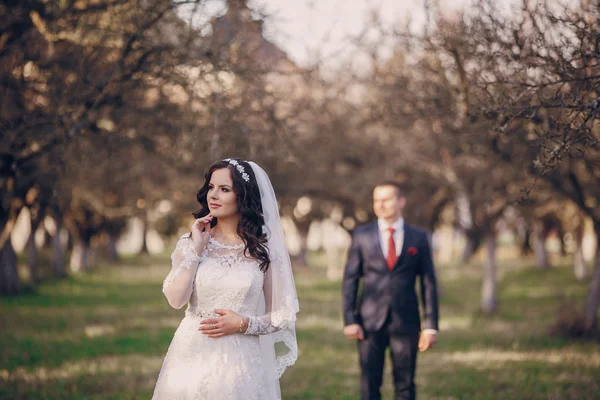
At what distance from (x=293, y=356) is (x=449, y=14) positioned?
9.46 meters

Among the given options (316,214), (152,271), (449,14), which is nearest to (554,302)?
(449,14)

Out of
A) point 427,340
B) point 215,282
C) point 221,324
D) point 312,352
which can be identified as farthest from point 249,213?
point 312,352

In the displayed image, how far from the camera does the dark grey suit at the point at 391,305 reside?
6473 millimetres

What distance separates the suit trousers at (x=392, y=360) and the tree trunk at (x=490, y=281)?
1171 centimetres

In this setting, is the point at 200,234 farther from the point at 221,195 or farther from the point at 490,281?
the point at 490,281

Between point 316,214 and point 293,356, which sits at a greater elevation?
point 316,214

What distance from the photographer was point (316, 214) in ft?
103

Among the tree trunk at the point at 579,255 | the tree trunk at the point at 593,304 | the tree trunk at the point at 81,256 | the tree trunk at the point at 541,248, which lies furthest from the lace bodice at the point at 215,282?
the tree trunk at the point at 541,248

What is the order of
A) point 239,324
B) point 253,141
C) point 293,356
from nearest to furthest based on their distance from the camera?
point 239,324, point 293,356, point 253,141

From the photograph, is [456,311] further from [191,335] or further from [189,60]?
[191,335]

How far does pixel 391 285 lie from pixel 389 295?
94 mm

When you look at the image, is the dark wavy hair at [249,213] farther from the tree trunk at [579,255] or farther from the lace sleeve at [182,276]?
the tree trunk at [579,255]

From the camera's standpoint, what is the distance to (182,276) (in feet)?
14.5

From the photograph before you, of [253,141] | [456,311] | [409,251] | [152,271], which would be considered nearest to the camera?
[409,251]
